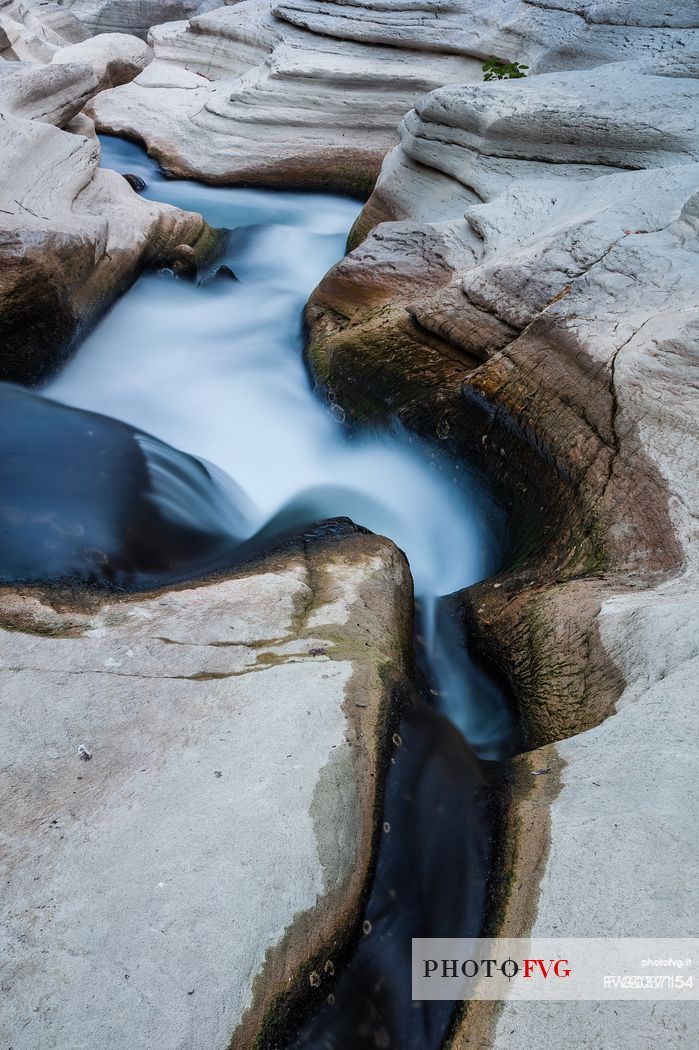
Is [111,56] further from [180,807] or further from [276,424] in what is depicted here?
[180,807]

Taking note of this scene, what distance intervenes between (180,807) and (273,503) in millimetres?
2752

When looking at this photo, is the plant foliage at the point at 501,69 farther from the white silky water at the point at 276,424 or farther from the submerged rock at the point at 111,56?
the submerged rock at the point at 111,56

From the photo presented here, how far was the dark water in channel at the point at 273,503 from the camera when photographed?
2285 mm

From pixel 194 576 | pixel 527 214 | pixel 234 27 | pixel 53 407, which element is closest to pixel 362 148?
pixel 234 27

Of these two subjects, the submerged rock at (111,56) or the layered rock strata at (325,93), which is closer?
the layered rock strata at (325,93)

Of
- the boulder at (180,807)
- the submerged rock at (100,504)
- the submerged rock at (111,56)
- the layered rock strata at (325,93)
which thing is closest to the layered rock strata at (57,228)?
the submerged rock at (100,504)

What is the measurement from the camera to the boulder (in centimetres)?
190

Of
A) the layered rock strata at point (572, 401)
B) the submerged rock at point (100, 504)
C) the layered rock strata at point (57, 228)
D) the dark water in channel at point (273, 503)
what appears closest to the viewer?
the layered rock strata at point (572, 401)

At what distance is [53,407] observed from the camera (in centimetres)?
462

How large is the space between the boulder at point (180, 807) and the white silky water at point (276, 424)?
1.01m

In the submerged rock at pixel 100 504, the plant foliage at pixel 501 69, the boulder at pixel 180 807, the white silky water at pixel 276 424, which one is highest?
the plant foliage at pixel 501 69

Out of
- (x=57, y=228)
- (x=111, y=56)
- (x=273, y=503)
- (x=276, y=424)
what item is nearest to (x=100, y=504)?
(x=273, y=503)

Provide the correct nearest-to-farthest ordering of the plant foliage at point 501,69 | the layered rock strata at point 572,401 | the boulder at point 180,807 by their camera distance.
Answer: the boulder at point 180,807, the layered rock strata at point 572,401, the plant foliage at point 501,69

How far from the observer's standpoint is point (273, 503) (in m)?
4.85
